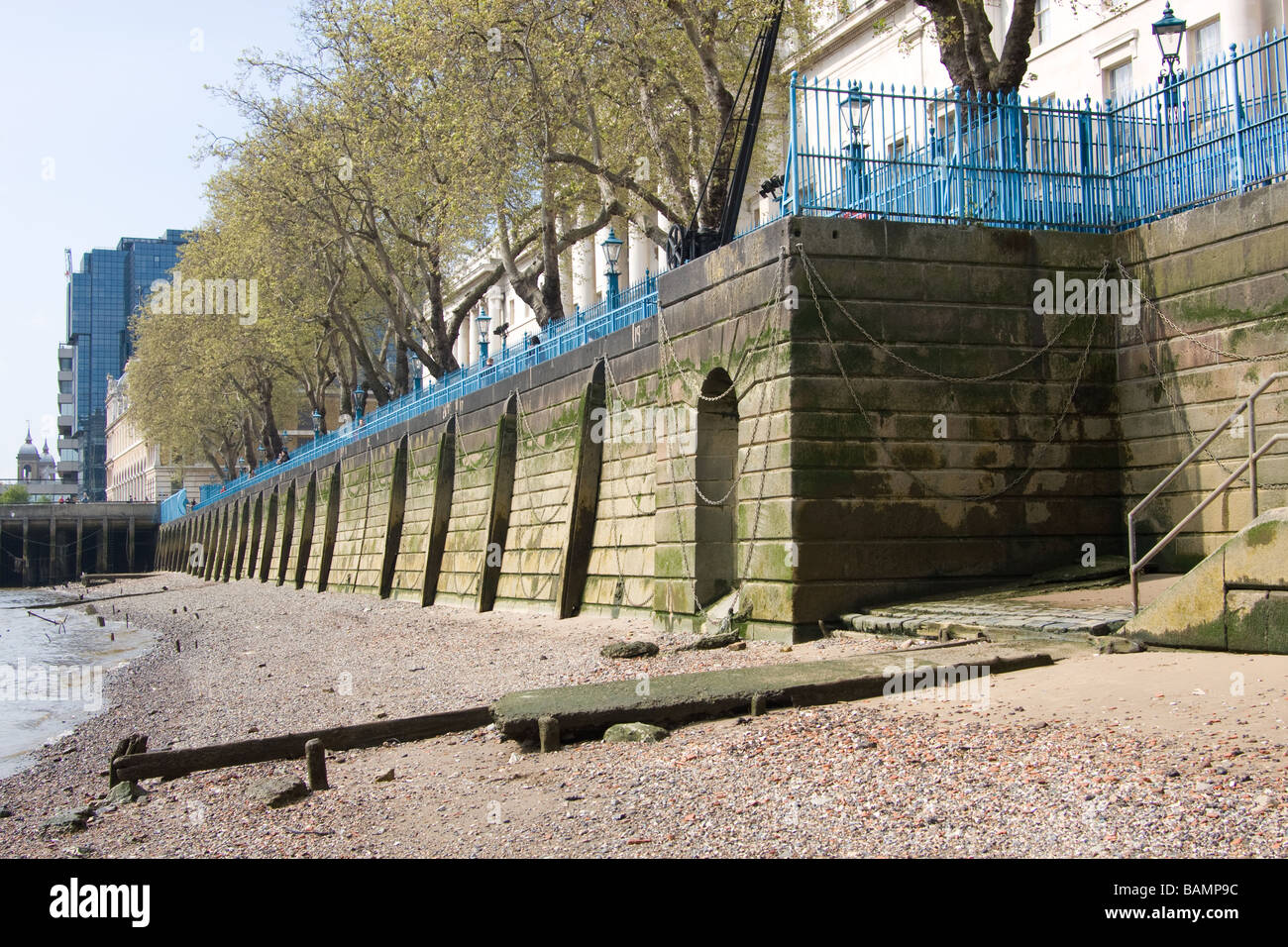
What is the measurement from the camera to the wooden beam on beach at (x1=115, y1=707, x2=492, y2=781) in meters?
8.46

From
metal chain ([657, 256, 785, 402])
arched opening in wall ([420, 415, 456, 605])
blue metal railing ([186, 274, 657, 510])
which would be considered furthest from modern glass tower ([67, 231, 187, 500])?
metal chain ([657, 256, 785, 402])

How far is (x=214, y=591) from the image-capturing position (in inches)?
1903

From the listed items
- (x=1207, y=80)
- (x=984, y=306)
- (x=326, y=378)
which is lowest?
(x=984, y=306)

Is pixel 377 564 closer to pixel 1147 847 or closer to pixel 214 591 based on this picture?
pixel 214 591

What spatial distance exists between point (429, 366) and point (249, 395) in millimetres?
27795

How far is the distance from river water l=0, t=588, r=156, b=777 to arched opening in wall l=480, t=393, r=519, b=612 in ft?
21.7

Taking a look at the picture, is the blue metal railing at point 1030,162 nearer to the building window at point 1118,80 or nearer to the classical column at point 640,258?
the building window at point 1118,80

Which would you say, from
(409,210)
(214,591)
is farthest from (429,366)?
(214,591)

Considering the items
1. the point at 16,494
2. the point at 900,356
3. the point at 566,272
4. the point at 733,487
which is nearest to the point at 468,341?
the point at 566,272

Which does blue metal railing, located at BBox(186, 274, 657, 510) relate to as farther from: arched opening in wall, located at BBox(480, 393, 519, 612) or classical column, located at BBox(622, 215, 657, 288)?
classical column, located at BBox(622, 215, 657, 288)

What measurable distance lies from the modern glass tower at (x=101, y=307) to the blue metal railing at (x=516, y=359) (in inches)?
6135

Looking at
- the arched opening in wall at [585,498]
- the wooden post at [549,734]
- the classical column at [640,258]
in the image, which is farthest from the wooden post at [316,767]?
the classical column at [640,258]

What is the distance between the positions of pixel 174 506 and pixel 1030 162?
80117 millimetres

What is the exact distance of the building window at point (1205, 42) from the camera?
2559 cm
